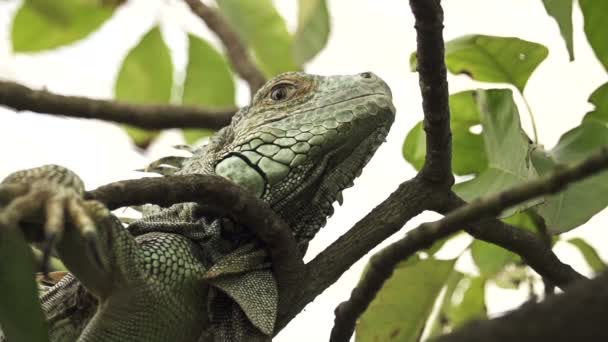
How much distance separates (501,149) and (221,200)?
102cm

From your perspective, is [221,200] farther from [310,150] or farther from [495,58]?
[495,58]

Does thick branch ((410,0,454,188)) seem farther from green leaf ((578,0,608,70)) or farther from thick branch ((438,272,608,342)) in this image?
thick branch ((438,272,608,342))

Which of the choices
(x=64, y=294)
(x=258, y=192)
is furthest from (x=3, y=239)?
(x=258, y=192)

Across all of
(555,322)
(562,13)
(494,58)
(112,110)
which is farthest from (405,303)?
(555,322)

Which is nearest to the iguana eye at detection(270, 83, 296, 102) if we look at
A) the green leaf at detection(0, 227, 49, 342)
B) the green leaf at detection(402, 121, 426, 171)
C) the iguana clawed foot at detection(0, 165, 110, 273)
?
the green leaf at detection(402, 121, 426, 171)

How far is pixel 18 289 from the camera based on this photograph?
201 centimetres

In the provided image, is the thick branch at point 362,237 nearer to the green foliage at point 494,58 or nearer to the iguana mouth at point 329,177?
the iguana mouth at point 329,177

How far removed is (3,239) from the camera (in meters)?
1.97

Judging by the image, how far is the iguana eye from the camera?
143 inches

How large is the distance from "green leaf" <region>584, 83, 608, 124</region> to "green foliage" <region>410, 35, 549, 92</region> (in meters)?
0.26

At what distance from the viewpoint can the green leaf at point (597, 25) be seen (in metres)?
2.93

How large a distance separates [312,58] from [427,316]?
1051 millimetres

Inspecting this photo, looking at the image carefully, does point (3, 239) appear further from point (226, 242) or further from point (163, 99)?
point (163, 99)

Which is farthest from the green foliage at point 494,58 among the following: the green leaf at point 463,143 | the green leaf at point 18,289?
the green leaf at point 18,289
